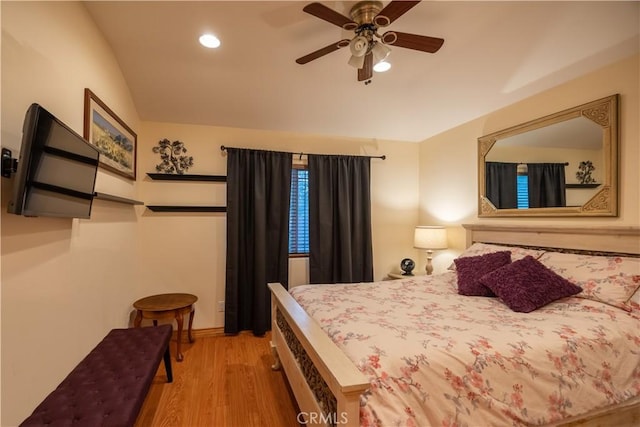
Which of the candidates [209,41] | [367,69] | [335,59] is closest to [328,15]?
[367,69]

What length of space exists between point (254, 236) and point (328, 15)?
2.46m

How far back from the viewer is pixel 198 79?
108 inches

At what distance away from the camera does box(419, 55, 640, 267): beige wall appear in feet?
6.95

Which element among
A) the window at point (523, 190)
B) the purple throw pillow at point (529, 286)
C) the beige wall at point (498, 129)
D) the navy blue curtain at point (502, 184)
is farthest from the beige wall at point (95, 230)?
the purple throw pillow at point (529, 286)

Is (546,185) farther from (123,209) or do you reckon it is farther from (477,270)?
(123,209)

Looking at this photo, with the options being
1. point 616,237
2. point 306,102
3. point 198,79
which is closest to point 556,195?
point 616,237

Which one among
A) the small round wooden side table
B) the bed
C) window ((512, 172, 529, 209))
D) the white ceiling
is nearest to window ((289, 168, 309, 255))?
the white ceiling

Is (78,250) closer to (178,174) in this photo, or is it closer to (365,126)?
(178,174)

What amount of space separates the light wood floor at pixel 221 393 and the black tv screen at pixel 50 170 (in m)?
1.48

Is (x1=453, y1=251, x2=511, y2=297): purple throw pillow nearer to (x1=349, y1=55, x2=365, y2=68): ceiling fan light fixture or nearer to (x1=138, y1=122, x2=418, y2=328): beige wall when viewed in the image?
(x1=349, y1=55, x2=365, y2=68): ceiling fan light fixture

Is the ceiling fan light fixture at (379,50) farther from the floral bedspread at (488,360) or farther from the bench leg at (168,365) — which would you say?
the bench leg at (168,365)

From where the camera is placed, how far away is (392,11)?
156 centimetres

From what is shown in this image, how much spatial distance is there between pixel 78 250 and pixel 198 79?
1739 millimetres

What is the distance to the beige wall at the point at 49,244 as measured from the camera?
1259mm
